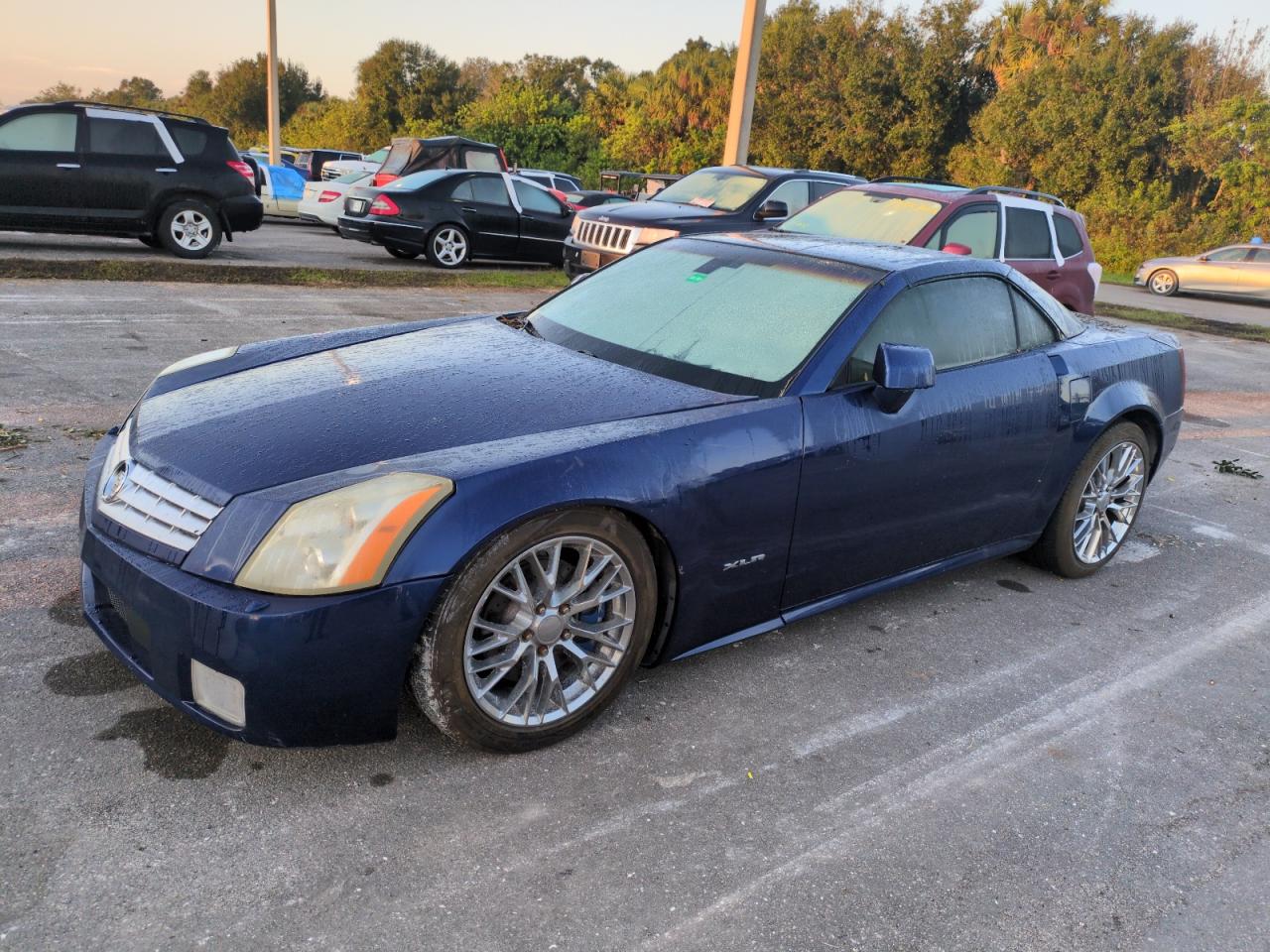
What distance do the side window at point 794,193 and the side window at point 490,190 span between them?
15.4 ft

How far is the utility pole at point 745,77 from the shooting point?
1409 cm

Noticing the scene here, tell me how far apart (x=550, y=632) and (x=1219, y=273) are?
78.8ft

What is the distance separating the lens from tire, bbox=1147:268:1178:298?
2300cm

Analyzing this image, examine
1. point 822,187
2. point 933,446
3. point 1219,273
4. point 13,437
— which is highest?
point 822,187

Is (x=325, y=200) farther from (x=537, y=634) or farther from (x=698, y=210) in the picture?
(x=537, y=634)

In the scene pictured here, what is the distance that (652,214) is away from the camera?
35.8ft

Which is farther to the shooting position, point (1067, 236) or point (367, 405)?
point (1067, 236)

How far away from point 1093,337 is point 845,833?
305 cm

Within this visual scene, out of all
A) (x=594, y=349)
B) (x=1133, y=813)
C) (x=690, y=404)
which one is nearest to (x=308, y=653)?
(x=690, y=404)

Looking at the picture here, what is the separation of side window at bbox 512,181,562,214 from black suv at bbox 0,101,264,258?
3.83 meters

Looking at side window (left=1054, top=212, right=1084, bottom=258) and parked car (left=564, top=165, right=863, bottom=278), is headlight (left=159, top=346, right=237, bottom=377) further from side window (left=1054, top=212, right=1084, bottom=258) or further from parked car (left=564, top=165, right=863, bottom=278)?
side window (left=1054, top=212, right=1084, bottom=258)

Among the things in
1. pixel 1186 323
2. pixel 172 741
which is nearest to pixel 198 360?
pixel 172 741

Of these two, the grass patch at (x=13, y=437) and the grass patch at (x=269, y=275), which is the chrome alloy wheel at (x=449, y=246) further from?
the grass patch at (x=13, y=437)

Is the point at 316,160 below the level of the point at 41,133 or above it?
above
